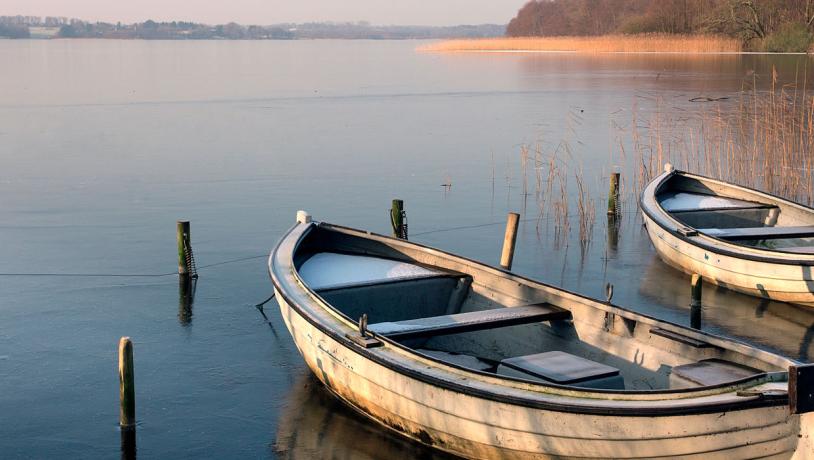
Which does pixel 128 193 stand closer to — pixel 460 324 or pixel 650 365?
pixel 460 324

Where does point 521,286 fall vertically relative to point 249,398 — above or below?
above

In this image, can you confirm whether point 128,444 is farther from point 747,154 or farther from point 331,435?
point 747,154

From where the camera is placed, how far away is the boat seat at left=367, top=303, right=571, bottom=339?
9602 mm

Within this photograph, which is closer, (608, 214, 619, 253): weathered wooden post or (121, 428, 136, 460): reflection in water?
(121, 428, 136, 460): reflection in water

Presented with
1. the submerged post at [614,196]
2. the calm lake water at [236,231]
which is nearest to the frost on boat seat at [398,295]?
the calm lake water at [236,231]

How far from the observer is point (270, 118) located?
38344 millimetres

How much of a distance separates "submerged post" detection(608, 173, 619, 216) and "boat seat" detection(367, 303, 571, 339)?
992 centimetres

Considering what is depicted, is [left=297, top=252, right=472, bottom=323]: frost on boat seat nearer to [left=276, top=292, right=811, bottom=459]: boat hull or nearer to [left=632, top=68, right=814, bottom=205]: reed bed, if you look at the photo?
[left=276, top=292, right=811, bottom=459]: boat hull

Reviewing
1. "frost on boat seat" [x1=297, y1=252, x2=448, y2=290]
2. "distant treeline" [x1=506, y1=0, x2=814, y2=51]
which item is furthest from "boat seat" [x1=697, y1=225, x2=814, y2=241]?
"distant treeline" [x1=506, y1=0, x2=814, y2=51]

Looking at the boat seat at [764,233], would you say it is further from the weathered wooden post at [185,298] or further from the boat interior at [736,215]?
the weathered wooden post at [185,298]

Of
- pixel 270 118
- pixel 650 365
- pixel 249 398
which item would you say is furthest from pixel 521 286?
pixel 270 118

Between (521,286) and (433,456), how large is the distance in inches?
87.1

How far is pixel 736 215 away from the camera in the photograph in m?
16.5

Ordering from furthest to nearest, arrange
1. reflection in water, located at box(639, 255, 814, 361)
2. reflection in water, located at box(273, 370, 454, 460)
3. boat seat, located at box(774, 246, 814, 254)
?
boat seat, located at box(774, 246, 814, 254)
reflection in water, located at box(639, 255, 814, 361)
reflection in water, located at box(273, 370, 454, 460)
